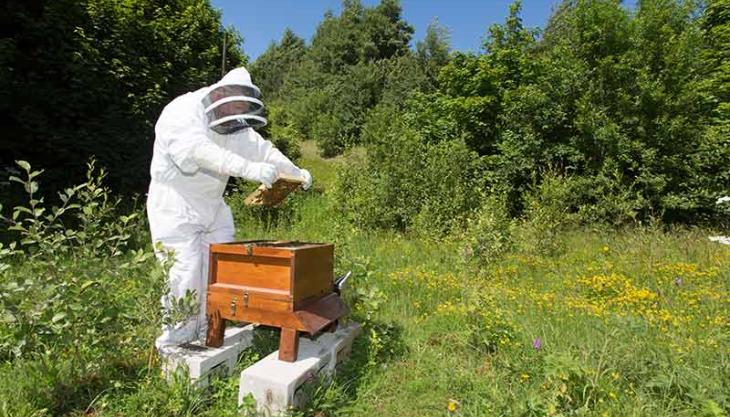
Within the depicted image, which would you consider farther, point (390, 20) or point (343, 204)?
point (390, 20)

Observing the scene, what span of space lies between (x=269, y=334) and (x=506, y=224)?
5165 mm

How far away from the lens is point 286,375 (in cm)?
242

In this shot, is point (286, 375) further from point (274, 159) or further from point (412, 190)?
point (412, 190)

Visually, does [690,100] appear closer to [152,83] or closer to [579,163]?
[579,163]

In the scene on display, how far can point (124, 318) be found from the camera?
2.79 metres

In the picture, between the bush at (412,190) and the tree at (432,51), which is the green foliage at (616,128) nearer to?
the bush at (412,190)

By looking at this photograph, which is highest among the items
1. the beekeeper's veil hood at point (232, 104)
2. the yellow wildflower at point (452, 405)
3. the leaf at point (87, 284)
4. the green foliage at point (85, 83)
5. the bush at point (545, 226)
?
the green foliage at point (85, 83)

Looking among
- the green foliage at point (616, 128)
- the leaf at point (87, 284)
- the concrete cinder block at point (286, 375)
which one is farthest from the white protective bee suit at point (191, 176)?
the green foliage at point (616, 128)

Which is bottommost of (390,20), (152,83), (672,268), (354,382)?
(354,382)

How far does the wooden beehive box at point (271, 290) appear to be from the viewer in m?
2.54

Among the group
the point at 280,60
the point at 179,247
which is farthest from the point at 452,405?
the point at 280,60

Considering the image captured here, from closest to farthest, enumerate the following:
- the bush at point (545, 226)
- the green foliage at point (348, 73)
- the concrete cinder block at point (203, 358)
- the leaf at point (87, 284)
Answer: the leaf at point (87, 284), the concrete cinder block at point (203, 358), the bush at point (545, 226), the green foliage at point (348, 73)

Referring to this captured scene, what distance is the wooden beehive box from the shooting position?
8.32 feet

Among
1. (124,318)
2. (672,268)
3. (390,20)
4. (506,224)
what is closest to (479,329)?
(124,318)
